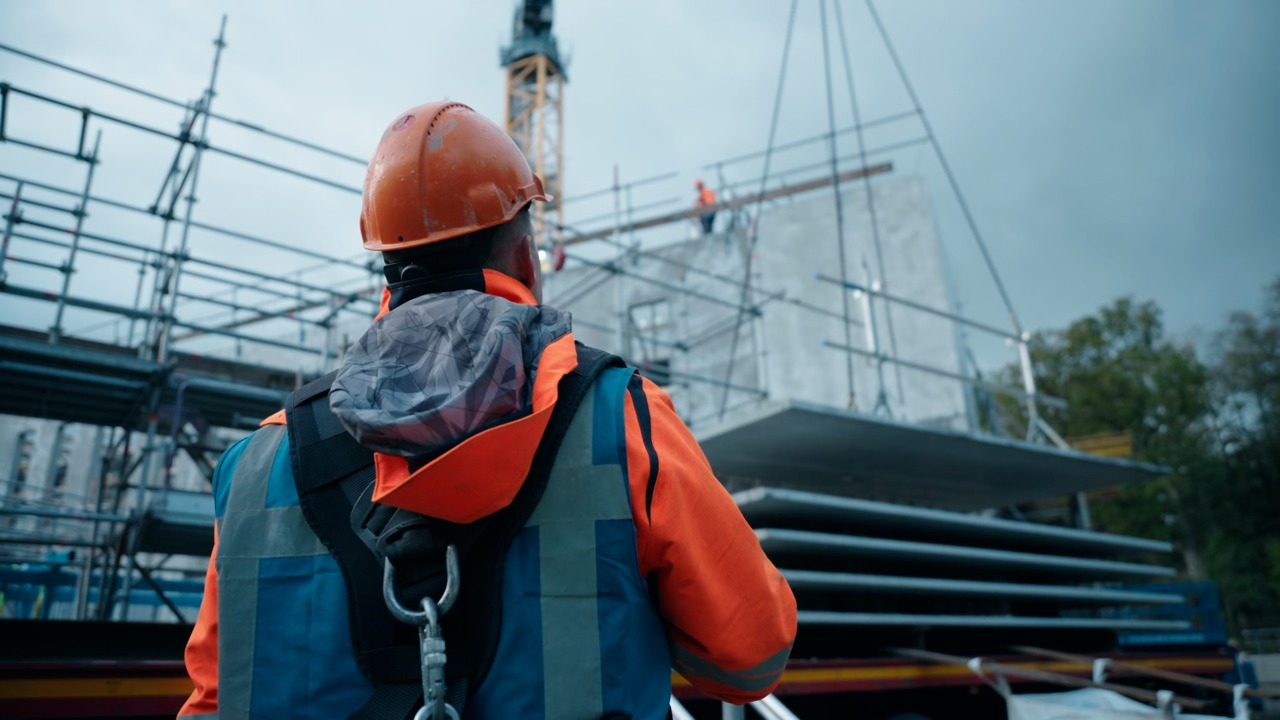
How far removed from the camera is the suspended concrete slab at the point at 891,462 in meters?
4.52

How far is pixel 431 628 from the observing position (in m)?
1.10

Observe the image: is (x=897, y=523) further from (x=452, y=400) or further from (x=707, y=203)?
(x=707, y=203)

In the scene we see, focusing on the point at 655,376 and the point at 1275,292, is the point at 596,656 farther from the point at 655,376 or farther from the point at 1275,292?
the point at 1275,292

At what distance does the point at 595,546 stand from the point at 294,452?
0.49m

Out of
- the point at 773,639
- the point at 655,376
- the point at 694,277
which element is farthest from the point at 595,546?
the point at 694,277

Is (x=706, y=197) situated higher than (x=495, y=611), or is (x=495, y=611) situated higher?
(x=706, y=197)

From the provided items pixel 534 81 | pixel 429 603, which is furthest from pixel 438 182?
pixel 534 81

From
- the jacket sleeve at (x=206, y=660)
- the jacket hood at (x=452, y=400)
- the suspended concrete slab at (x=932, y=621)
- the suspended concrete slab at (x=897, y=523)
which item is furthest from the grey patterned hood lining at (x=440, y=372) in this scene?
the suspended concrete slab at (x=932, y=621)

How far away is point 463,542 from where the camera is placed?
3.88 feet

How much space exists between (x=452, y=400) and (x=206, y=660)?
656 millimetres

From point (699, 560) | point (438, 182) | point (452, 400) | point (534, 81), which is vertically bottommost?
point (699, 560)

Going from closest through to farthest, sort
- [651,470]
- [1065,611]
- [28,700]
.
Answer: [651,470]
[28,700]
[1065,611]

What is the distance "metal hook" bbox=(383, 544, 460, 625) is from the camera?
110cm

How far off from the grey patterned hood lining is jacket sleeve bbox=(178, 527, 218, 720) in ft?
1.21
